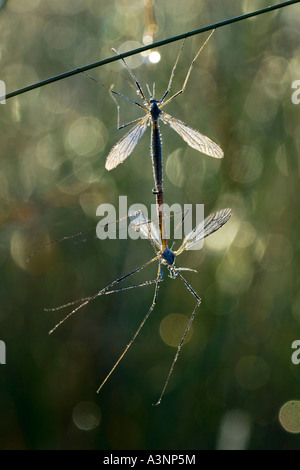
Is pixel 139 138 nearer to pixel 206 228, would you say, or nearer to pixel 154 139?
pixel 154 139

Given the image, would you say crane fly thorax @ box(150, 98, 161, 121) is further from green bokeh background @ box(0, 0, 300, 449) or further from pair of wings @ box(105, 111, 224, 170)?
green bokeh background @ box(0, 0, 300, 449)

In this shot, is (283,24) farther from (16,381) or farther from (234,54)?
(16,381)

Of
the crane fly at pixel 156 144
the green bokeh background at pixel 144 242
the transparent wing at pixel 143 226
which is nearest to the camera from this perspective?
the crane fly at pixel 156 144

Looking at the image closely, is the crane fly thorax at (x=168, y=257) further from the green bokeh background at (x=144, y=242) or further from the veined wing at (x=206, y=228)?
the green bokeh background at (x=144, y=242)

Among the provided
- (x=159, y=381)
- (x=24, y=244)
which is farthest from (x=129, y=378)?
(x=24, y=244)

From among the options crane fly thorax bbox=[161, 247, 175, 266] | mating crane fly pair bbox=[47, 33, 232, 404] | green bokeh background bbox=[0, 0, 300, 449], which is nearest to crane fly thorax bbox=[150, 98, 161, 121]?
mating crane fly pair bbox=[47, 33, 232, 404]

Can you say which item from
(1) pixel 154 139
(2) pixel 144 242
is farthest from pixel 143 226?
(2) pixel 144 242

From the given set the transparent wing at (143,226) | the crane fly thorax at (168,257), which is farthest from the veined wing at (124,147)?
the crane fly thorax at (168,257)
